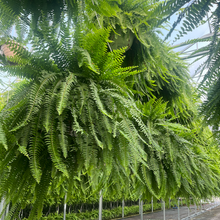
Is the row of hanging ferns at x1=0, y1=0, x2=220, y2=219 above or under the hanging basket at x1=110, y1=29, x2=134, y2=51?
under

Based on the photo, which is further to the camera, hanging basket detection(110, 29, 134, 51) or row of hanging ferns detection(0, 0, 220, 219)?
hanging basket detection(110, 29, 134, 51)

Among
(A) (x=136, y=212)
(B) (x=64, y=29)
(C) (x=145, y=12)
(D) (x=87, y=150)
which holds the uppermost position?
(C) (x=145, y=12)

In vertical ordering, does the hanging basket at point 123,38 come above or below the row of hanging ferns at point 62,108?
above


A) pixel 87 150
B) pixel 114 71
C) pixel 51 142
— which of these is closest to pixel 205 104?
pixel 114 71

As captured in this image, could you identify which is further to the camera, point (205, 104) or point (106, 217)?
point (106, 217)

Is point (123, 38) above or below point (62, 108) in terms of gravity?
above

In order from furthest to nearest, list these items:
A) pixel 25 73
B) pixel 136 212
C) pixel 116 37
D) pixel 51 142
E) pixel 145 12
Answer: pixel 136 212
pixel 116 37
pixel 145 12
pixel 25 73
pixel 51 142

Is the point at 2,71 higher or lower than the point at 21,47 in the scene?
lower

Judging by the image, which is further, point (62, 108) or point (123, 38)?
point (123, 38)

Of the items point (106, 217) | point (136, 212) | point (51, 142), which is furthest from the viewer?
point (136, 212)

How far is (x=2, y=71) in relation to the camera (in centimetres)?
65

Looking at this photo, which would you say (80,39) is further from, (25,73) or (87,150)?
(87,150)

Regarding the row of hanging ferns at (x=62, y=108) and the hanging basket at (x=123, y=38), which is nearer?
the row of hanging ferns at (x=62, y=108)

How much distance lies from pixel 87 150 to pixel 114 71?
326mm
